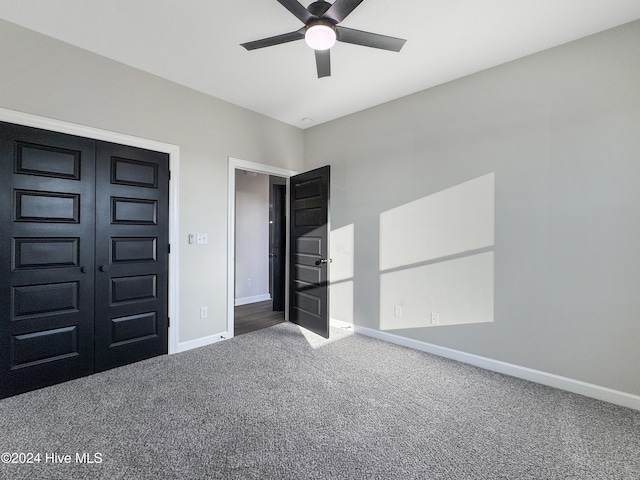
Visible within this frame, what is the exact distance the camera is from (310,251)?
154 inches

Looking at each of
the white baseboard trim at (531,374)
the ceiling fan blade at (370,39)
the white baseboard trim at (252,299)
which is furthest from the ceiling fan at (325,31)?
the white baseboard trim at (252,299)

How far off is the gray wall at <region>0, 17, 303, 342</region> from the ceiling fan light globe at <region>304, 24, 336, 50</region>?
6.29ft

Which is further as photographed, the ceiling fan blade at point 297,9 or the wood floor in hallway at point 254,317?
the wood floor in hallway at point 254,317

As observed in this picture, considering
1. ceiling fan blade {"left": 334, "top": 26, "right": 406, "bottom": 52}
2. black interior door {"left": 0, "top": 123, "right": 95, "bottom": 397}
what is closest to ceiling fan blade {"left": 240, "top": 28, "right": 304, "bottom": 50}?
ceiling fan blade {"left": 334, "top": 26, "right": 406, "bottom": 52}

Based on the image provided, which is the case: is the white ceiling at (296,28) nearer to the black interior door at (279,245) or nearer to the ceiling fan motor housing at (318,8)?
the ceiling fan motor housing at (318,8)

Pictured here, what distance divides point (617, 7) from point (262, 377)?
3.87 meters

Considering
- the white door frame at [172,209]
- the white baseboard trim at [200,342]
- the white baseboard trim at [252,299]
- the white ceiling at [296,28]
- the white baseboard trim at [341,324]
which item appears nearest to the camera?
the white ceiling at [296,28]

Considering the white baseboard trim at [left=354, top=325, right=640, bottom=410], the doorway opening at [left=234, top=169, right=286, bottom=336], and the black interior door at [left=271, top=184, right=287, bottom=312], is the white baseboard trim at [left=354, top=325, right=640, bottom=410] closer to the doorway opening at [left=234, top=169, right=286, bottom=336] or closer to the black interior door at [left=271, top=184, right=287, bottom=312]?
the black interior door at [left=271, top=184, right=287, bottom=312]

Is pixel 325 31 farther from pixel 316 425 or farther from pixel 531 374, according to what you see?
pixel 531 374

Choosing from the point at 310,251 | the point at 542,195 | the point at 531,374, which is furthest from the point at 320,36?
the point at 531,374

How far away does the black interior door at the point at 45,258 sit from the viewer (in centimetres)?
227

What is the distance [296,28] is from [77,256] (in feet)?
8.67

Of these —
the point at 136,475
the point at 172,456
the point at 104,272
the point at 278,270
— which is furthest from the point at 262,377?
the point at 278,270

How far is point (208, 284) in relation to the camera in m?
3.46
